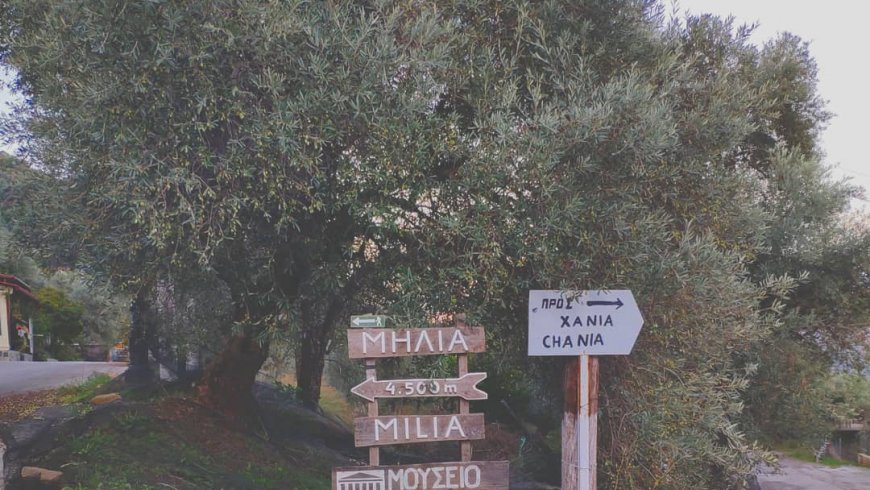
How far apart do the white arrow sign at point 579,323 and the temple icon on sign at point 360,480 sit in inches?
63.6

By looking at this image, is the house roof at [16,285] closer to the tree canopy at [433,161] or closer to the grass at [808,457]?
the tree canopy at [433,161]

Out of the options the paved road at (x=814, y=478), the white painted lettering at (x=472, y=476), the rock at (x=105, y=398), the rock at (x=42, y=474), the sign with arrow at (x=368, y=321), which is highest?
the sign with arrow at (x=368, y=321)

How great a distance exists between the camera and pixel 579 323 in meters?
6.04

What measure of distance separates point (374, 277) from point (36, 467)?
166 inches

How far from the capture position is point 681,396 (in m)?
6.71

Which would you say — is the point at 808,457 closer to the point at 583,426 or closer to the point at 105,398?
the point at 583,426

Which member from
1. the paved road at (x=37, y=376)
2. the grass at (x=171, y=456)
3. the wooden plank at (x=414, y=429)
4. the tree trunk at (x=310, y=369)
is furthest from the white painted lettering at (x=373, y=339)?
the paved road at (x=37, y=376)

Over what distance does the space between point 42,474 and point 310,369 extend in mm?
6425

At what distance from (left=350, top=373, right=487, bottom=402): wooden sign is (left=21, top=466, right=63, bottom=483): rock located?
12.9 ft

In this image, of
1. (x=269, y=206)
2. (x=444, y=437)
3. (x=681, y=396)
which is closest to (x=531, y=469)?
(x=681, y=396)

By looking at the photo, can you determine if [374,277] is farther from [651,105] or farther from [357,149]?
[651,105]

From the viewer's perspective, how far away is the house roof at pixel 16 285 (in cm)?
2638

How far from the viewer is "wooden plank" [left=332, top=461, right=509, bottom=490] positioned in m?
5.67

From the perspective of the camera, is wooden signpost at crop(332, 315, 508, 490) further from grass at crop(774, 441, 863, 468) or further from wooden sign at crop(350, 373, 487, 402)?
grass at crop(774, 441, 863, 468)
